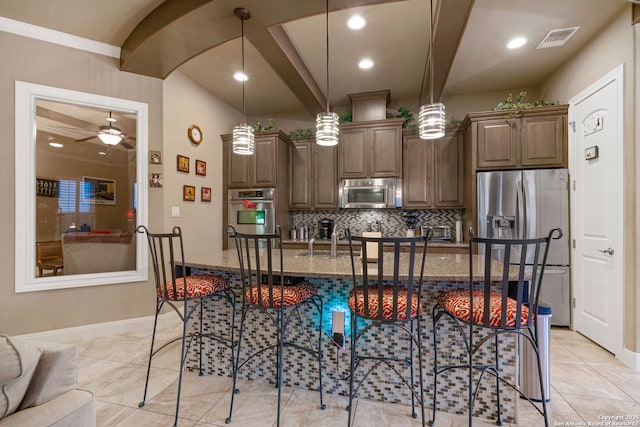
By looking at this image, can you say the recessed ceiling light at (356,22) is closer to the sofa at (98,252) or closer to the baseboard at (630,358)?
the sofa at (98,252)

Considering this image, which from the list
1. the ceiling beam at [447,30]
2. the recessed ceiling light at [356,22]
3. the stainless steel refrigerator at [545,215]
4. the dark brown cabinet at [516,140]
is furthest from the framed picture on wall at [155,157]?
the stainless steel refrigerator at [545,215]

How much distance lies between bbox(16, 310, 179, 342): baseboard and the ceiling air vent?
4.88 m

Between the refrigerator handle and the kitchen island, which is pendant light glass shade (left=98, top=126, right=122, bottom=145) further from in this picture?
the refrigerator handle

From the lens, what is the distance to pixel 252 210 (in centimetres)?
419

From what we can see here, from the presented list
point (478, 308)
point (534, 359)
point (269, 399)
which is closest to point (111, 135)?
point (269, 399)

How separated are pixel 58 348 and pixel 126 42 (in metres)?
3.11

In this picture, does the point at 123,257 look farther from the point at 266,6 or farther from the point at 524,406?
the point at 524,406

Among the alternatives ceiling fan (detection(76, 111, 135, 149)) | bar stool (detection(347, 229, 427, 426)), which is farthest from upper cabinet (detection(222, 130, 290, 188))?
bar stool (detection(347, 229, 427, 426))

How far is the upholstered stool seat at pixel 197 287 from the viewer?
6.06 ft

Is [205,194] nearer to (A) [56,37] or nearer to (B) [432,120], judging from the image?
(A) [56,37]

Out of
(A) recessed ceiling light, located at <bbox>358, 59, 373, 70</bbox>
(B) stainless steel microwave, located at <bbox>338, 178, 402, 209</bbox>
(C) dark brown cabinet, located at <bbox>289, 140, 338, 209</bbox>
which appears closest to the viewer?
(A) recessed ceiling light, located at <bbox>358, 59, 373, 70</bbox>

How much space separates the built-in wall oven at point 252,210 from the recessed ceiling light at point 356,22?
7.29 feet

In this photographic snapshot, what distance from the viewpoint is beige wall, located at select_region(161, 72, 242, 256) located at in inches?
134

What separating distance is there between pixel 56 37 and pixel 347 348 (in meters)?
3.77
